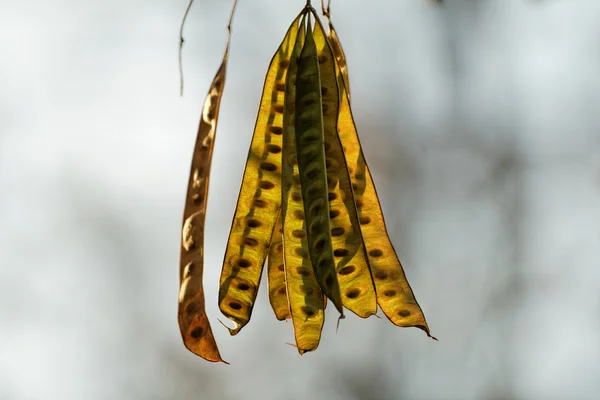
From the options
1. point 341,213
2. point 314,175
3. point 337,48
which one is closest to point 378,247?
point 341,213

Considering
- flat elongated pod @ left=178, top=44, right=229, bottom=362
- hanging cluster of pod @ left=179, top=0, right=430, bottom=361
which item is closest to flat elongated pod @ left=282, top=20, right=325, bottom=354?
hanging cluster of pod @ left=179, top=0, right=430, bottom=361

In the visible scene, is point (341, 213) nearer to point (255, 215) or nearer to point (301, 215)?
point (301, 215)

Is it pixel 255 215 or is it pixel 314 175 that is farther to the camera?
pixel 255 215

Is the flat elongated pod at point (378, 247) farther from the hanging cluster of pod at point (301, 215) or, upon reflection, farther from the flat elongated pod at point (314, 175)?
the flat elongated pod at point (314, 175)

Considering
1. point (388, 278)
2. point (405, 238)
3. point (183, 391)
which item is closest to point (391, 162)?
point (405, 238)

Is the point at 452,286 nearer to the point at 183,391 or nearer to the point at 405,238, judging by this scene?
the point at 405,238

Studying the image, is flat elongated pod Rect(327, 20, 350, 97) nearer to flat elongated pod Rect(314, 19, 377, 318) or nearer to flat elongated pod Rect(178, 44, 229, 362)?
flat elongated pod Rect(314, 19, 377, 318)
